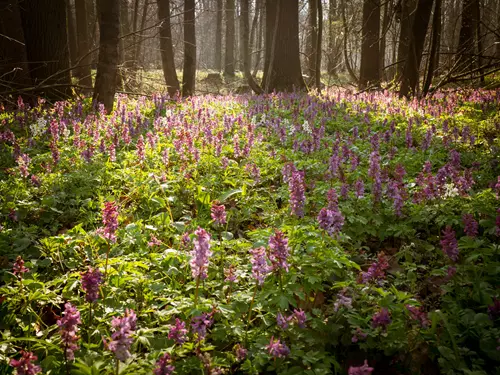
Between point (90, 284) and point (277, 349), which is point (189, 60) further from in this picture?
point (277, 349)

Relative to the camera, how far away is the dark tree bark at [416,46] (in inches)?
429

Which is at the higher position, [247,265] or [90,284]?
[90,284]

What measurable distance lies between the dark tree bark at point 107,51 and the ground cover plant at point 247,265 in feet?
12.2

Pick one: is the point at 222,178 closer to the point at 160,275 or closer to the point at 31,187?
the point at 160,275

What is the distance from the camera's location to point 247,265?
10.3 ft

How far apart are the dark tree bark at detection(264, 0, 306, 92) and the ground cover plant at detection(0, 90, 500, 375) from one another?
9768mm

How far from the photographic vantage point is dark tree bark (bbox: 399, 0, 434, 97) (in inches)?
429

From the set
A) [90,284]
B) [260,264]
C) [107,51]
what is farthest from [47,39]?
[260,264]

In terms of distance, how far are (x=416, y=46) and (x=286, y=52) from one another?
5.13 m

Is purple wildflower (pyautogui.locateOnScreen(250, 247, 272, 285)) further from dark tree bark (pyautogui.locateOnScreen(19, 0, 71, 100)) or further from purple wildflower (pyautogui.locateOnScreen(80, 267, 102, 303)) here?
dark tree bark (pyautogui.locateOnScreen(19, 0, 71, 100))

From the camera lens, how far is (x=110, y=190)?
16.1ft

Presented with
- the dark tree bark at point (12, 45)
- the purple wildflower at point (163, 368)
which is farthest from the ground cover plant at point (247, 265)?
the dark tree bark at point (12, 45)

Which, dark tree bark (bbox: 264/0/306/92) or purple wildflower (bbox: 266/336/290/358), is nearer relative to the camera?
purple wildflower (bbox: 266/336/290/358)

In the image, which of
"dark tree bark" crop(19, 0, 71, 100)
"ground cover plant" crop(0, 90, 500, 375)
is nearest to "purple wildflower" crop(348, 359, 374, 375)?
"ground cover plant" crop(0, 90, 500, 375)
